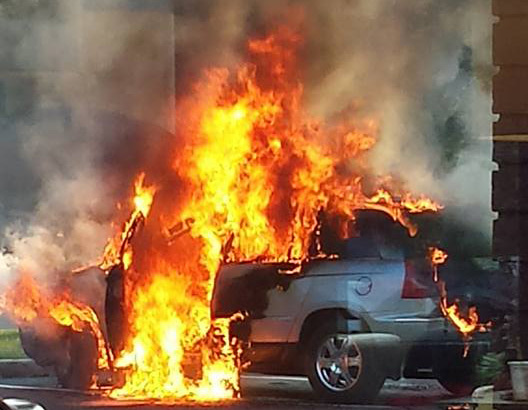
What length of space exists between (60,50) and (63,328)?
1127 mm

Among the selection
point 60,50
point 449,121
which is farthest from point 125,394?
point 449,121

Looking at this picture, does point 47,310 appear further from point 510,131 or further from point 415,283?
point 510,131

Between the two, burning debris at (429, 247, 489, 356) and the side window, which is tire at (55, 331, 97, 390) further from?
burning debris at (429, 247, 489, 356)

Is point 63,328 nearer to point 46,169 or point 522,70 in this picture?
point 46,169

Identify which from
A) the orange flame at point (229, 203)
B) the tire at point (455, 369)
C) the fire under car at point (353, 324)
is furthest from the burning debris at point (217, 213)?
the tire at point (455, 369)

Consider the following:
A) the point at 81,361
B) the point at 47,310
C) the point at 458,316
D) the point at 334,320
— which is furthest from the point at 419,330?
the point at 47,310

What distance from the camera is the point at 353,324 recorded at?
4.09 metres

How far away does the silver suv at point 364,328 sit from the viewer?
4059 millimetres

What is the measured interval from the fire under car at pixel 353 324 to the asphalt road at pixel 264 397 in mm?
39

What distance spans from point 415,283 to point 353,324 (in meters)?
0.29

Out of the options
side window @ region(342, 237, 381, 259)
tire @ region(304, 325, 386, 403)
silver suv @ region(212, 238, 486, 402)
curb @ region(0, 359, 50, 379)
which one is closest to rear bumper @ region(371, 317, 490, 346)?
silver suv @ region(212, 238, 486, 402)

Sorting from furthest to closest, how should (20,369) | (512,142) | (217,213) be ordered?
(217,213) < (20,369) < (512,142)

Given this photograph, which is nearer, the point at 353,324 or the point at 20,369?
the point at 353,324

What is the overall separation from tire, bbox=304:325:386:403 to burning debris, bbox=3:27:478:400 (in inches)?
13.7
